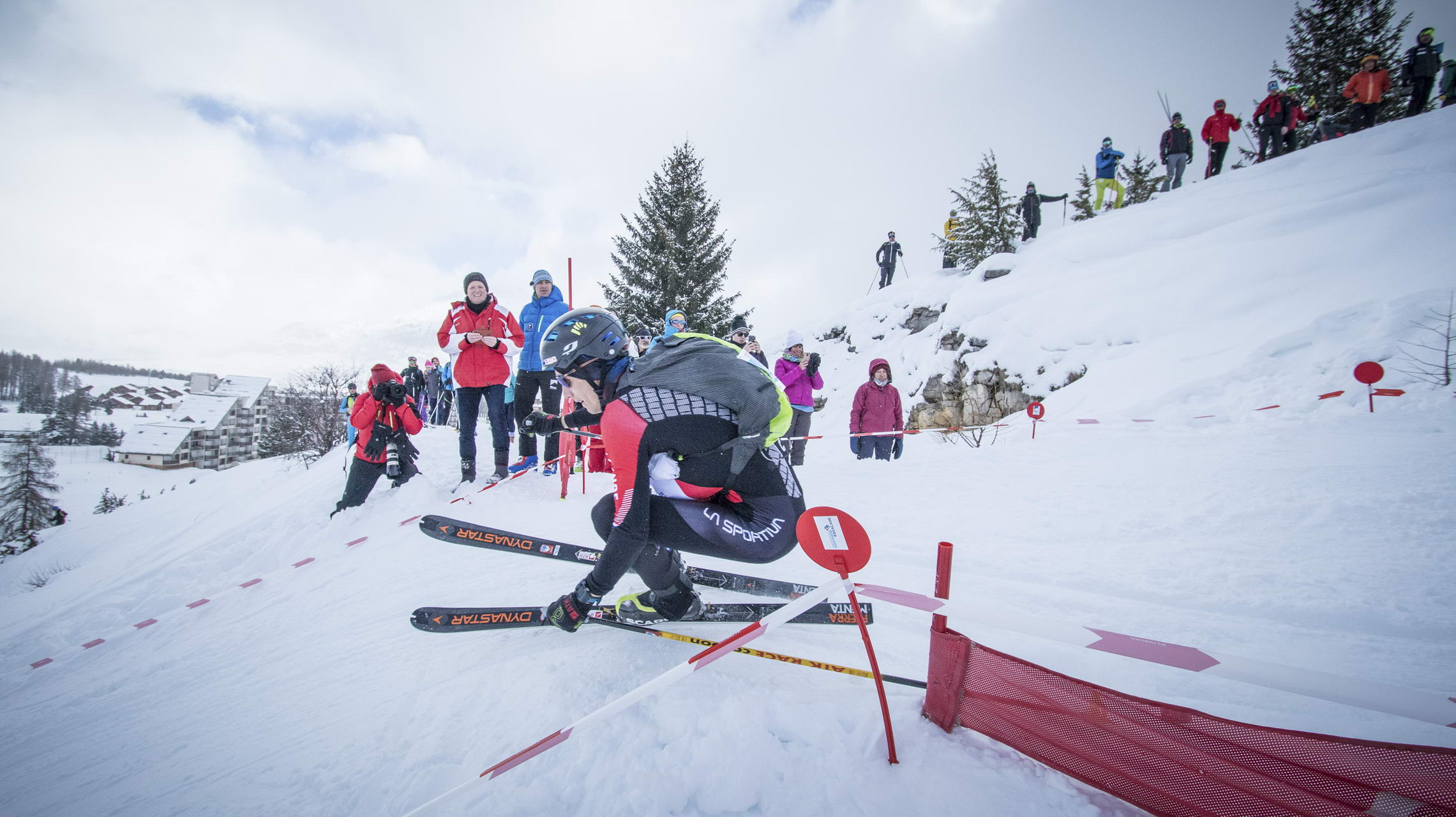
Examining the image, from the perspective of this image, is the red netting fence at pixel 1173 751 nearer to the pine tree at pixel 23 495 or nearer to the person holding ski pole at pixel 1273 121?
the person holding ski pole at pixel 1273 121

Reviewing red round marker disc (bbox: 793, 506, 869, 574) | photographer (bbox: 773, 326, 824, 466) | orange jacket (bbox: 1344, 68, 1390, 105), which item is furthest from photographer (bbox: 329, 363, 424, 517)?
orange jacket (bbox: 1344, 68, 1390, 105)

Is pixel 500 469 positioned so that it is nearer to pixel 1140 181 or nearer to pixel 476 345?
pixel 476 345

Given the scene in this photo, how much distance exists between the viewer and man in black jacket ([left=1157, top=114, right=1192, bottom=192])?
1312cm

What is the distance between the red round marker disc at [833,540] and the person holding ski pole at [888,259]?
18679 mm

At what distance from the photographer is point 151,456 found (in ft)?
171

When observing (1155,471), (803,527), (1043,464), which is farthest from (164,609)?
(1155,471)

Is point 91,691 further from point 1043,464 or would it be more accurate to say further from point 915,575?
point 1043,464

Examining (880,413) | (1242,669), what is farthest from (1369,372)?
(1242,669)

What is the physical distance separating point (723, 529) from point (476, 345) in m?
4.16

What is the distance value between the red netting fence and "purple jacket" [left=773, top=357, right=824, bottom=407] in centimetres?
604

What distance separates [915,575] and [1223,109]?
17829mm

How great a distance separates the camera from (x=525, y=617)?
2623 millimetres

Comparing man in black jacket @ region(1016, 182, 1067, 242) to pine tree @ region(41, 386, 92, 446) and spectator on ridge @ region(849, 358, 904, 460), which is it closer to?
spectator on ridge @ region(849, 358, 904, 460)

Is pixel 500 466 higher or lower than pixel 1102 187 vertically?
lower
